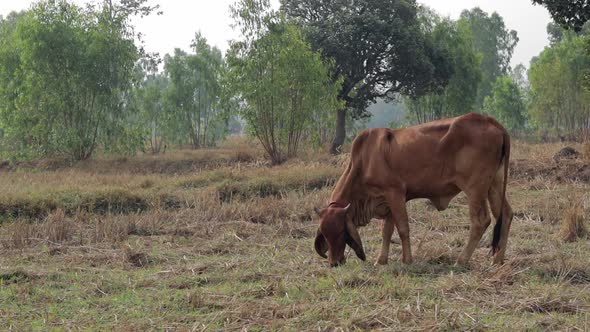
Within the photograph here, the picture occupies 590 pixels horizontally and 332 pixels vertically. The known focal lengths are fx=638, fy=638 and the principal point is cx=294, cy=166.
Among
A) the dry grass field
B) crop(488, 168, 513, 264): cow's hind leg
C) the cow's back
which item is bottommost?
the dry grass field

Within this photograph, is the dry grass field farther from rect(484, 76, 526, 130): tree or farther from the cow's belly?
rect(484, 76, 526, 130): tree

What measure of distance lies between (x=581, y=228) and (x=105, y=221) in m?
6.72

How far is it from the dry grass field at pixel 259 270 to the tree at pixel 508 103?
117 ft

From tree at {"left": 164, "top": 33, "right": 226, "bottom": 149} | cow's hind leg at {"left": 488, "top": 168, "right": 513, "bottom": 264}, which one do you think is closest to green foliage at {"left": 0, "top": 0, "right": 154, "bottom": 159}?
tree at {"left": 164, "top": 33, "right": 226, "bottom": 149}

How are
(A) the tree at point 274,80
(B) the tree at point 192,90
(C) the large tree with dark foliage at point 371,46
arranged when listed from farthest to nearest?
(B) the tree at point 192,90
(C) the large tree with dark foliage at point 371,46
(A) the tree at point 274,80

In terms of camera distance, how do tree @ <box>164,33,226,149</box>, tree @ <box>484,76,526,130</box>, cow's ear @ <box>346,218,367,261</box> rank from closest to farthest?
cow's ear @ <box>346,218,367,261</box> < tree @ <box>164,33,226,149</box> < tree @ <box>484,76,526,130</box>

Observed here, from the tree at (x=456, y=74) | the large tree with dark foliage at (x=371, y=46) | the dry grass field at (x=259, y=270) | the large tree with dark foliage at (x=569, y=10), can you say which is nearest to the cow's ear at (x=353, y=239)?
the dry grass field at (x=259, y=270)

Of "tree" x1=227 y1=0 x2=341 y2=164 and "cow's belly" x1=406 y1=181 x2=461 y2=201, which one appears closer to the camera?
"cow's belly" x1=406 y1=181 x2=461 y2=201

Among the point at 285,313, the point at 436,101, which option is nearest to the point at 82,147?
the point at 285,313

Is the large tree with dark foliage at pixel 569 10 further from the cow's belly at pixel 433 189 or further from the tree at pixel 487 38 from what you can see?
the tree at pixel 487 38

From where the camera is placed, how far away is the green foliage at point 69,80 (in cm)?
2248

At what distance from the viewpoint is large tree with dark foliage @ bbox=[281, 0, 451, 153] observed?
96.1 feet

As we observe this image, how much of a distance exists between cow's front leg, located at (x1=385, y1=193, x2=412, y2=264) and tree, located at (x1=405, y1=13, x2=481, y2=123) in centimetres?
2814

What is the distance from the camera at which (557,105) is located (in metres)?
39.5
